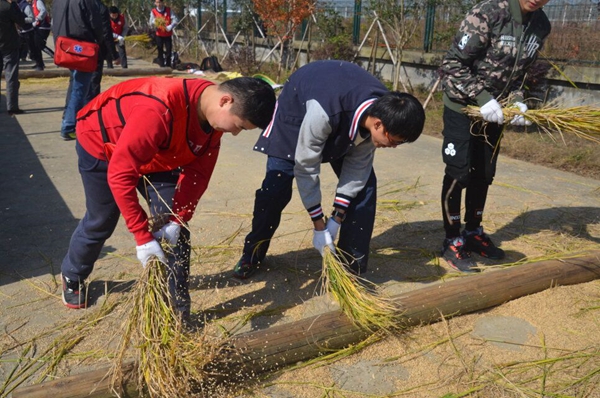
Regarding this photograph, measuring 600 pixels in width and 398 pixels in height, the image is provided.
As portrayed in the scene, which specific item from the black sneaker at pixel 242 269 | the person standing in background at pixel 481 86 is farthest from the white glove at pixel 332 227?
the person standing in background at pixel 481 86

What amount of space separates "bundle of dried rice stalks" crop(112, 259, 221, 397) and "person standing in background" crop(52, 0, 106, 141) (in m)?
Answer: 4.96

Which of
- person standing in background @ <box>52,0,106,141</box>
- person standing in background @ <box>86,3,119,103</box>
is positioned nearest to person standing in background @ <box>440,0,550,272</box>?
person standing in background @ <box>52,0,106,141</box>

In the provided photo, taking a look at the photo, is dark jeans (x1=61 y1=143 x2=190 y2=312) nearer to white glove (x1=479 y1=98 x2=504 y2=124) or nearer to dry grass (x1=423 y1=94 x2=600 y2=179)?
white glove (x1=479 y1=98 x2=504 y2=124)

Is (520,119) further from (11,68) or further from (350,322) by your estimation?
(11,68)

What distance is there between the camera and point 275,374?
8.94 feet

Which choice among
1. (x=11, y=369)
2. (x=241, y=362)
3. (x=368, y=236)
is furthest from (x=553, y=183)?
(x=11, y=369)

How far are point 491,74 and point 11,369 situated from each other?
10.2 feet

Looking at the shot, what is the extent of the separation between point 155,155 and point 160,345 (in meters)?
0.87

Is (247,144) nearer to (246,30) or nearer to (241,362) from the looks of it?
(241,362)

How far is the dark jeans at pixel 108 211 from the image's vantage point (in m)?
2.85

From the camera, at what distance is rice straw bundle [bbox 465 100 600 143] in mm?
3654

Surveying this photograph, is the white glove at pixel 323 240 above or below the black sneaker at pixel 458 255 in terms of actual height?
above

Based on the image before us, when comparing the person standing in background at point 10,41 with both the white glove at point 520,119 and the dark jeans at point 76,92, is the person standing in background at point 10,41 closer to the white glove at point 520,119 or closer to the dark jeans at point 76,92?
the dark jeans at point 76,92

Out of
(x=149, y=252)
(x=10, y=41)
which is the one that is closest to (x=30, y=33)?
(x=10, y=41)
